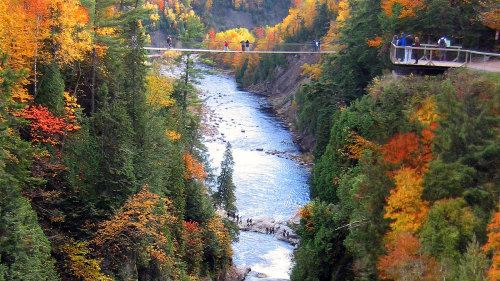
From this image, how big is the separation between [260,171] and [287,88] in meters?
40.6

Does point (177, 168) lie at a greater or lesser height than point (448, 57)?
lesser

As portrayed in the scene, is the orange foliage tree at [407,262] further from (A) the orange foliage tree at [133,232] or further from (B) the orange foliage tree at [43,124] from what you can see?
(B) the orange foliage tree at [43,124]

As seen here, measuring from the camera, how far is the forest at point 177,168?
66.5 ft

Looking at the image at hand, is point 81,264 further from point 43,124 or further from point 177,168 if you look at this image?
point 177,168

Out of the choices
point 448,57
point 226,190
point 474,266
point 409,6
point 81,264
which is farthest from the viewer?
point 226,190

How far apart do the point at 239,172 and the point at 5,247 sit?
43417 mm

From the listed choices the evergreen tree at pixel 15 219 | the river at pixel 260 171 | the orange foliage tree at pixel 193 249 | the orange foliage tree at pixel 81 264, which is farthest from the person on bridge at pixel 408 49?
the evergreen tree at pixel 15 219

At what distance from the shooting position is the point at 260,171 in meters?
62.6

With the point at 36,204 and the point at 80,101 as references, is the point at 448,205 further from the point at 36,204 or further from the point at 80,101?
the point at 80,101

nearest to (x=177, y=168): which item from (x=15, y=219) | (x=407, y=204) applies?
(x=15, y=219)

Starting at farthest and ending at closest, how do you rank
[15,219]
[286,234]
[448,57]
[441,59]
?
[286,234]
[441,59]
[448,57]
[15,219]

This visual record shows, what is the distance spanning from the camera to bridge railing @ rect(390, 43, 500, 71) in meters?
27.4

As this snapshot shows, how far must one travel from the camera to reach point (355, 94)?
46.5 meters

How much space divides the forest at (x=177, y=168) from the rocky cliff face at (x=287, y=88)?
3856cm
